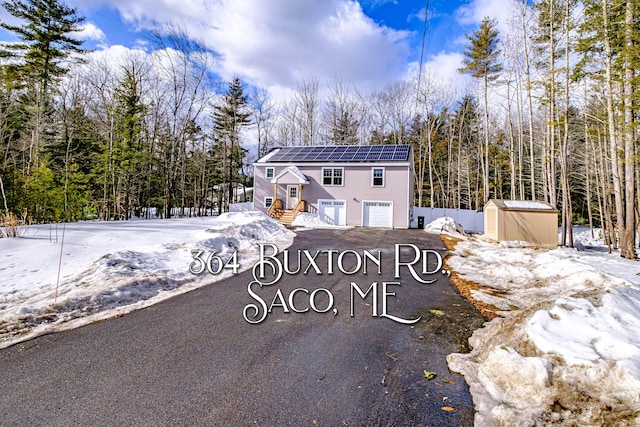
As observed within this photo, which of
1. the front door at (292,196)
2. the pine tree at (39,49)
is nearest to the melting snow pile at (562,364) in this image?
the front door at (292,196)

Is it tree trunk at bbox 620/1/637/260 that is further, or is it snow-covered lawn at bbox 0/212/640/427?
tree trunk at bbox 620/1/637/260

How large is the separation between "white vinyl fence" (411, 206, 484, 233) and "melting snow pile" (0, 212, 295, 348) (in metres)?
16.8

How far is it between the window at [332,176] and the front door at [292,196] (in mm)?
2037

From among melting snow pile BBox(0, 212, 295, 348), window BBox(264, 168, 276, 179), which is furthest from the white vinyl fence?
→ melting snow pile BBox(0, 212, 295, 348)

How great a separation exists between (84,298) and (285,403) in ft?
11.0

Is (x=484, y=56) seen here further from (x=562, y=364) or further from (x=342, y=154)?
(x=562, y=364)

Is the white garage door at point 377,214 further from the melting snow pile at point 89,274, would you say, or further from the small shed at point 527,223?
the melting snow pile at point 89,274

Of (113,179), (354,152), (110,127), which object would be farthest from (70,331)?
(354,152)

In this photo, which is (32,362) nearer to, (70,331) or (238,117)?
(70,331)

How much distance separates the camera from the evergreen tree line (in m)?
9.48

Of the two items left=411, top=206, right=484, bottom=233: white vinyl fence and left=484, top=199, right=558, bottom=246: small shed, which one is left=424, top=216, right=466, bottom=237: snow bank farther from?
left=411, top=206, right=484, bottom=233: white vinyl fence

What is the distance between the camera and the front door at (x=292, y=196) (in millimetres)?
19500

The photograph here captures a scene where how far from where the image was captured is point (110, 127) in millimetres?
15508

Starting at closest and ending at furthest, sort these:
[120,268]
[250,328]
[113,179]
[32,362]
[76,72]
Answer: [32,362]
[250,328]
[120,268]
[113,179]
[76,72]
